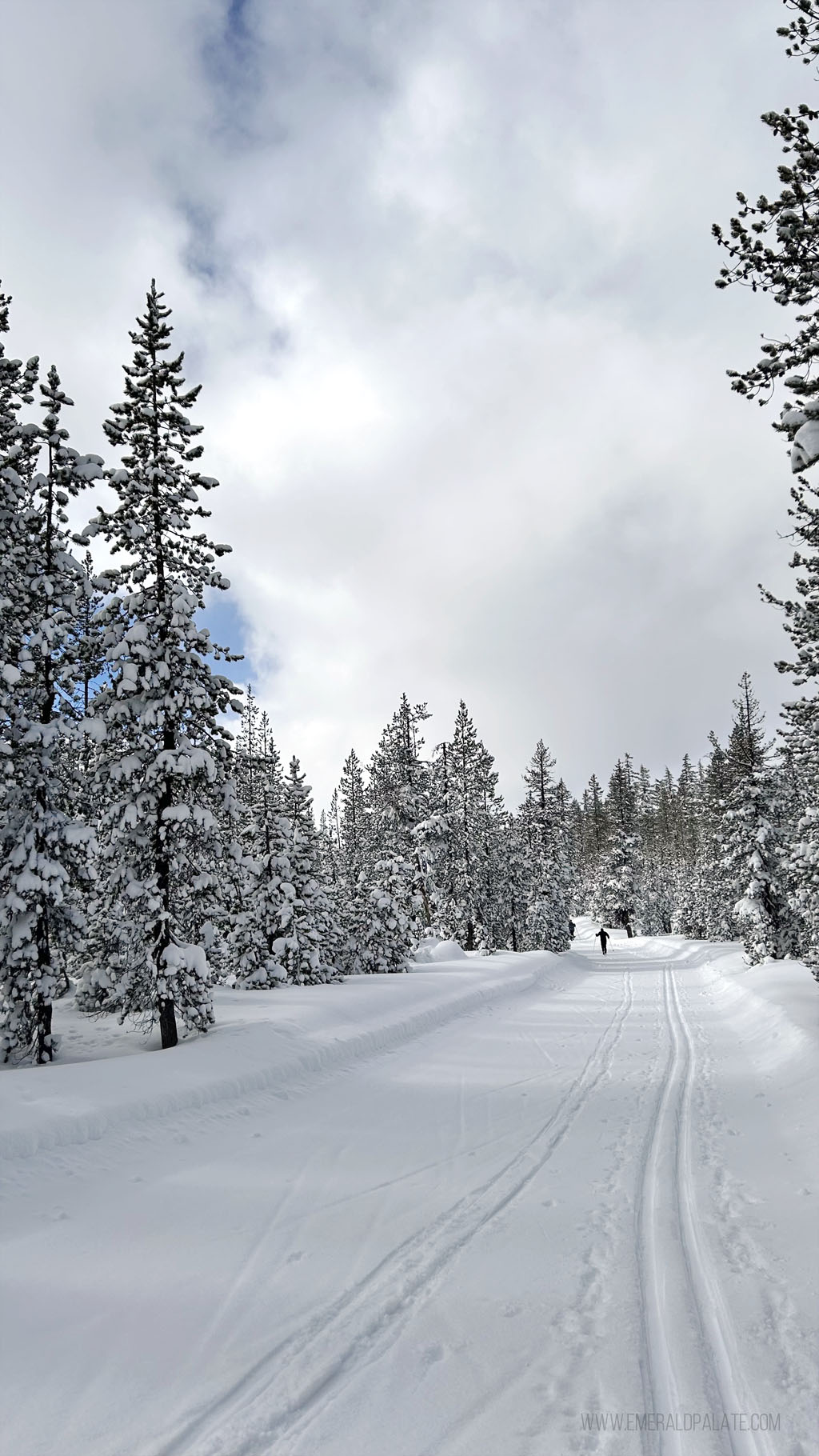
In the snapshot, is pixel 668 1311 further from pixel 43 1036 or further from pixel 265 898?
pixel 265 898

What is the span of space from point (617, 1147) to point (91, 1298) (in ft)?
17.7

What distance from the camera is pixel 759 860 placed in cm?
3209

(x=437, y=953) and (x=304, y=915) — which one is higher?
(x=304, y=915)

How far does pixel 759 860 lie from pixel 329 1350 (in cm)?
3248

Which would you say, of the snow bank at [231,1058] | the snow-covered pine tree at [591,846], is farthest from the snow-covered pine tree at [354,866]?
the snow-covered pine tree at [591,846]

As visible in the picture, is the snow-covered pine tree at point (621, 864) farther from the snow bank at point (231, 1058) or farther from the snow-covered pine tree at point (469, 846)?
the snow bank at point (231, 1058)

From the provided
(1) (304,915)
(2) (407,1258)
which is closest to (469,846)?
(1) (304,915)

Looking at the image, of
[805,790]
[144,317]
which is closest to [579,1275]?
[805,790]

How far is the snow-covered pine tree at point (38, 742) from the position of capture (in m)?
13.8

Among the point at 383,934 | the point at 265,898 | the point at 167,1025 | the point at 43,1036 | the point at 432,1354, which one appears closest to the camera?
the point at 432,1354

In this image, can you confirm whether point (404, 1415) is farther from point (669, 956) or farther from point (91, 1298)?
point (669, 956)

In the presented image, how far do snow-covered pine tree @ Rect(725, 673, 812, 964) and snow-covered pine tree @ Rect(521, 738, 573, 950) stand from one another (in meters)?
16.4

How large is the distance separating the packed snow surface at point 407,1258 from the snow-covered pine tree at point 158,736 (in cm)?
285

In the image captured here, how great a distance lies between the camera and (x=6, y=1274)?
544cm
